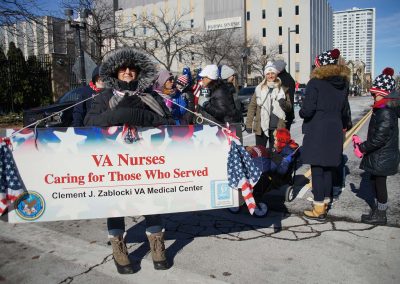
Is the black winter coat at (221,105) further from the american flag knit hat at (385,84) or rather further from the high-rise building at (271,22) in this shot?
the high-rise building at (271,22)

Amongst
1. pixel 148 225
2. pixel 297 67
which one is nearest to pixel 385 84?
pixel 148 225

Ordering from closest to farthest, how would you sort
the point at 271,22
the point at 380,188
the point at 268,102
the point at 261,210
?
the point at 380,188 → the point at 261,210 → the point at 268,102 → the point at 271,22

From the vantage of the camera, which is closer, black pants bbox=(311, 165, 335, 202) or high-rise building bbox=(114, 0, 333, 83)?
black pants bbox=(311, 165, 335, 202)

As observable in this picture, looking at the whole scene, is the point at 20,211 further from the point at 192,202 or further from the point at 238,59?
the point at 238,59

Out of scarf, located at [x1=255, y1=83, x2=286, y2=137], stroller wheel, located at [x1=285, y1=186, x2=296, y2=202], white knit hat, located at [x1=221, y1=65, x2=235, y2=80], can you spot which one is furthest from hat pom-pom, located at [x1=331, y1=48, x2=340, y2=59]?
stroller wheel, located at [x1=285, y1=186, x2=296, y2=202]

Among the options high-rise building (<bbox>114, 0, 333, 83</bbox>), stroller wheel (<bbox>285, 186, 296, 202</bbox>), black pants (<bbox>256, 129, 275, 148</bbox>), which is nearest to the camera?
stroller wheel (<bbox>285, 186, 296, 202</bbox>)

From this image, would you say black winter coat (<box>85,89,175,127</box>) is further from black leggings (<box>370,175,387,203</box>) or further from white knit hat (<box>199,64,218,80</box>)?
black leggings (<box>370,175,387,203</box>)

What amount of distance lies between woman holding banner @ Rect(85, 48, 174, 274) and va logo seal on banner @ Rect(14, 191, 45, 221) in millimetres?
604

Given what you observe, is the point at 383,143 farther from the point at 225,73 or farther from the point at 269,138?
the point at 225,73

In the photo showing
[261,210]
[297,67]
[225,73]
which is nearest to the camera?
[261,210]

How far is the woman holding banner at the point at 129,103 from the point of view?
119 inches

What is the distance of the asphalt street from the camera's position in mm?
Answer: 3082

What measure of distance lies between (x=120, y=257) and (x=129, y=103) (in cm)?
135

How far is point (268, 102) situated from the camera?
18.3 ft
